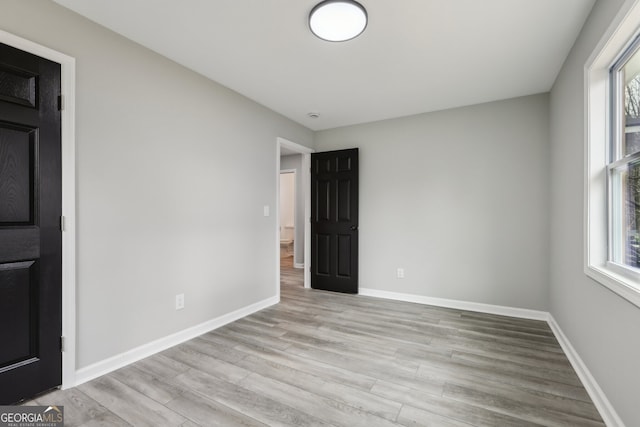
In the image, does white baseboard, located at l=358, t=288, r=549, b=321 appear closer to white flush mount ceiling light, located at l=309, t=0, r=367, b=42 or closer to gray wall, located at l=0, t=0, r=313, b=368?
gray wall, located at l=0, t=0, r=313, b=368

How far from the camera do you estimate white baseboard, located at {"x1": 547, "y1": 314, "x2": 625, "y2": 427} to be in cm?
155

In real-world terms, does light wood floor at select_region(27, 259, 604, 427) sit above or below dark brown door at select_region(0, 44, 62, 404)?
below

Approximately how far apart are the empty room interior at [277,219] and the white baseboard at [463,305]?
0.03 meters

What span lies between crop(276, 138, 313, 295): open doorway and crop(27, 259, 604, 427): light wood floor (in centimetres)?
150

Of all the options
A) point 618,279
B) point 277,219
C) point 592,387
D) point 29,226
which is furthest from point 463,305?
point 29,226

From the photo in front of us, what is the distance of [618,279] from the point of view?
4.96 ft

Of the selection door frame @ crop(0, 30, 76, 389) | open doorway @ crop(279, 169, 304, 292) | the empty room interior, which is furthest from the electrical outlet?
open doorway @ crop(279, 169, 304, 292)

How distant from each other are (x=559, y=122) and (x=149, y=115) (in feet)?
12.0

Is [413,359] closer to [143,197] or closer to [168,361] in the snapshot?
[168,361]

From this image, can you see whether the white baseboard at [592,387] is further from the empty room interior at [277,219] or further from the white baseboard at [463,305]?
the white baseboard at [463,305]

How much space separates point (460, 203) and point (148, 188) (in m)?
3.35

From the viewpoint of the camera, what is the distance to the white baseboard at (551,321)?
162 centimetres

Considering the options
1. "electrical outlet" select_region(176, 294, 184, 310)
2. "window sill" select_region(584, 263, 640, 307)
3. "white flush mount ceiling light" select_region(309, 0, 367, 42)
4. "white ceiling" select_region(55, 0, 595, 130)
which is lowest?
"electrical outlet" select_region(176, 294, 184, 310)

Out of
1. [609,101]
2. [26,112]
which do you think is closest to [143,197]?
[26,112]
